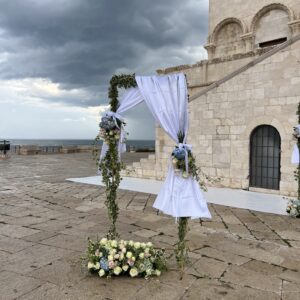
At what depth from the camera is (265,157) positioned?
32.1ft

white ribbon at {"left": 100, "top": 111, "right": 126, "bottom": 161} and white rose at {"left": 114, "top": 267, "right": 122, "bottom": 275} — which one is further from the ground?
white ribbon at {"left": 100, "top": 111, "right": 126, "bottom": 161}

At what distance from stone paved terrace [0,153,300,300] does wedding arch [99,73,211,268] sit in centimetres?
52

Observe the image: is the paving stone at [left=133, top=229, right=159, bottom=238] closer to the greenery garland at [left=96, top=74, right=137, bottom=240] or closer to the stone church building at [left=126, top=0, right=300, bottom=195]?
the greenery garland at [left=96, top=74, right=137, bottom=240]

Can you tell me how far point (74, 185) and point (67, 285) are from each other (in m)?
7.69

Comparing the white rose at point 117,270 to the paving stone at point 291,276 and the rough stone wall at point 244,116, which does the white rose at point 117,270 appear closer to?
the paving stone at point 291,276

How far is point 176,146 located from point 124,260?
1514 mm

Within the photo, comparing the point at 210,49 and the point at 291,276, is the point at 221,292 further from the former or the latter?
the point at 210,49

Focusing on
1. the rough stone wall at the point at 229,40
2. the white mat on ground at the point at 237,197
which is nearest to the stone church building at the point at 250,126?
the white mat on ground at the point at 237,197

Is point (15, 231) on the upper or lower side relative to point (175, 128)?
lower

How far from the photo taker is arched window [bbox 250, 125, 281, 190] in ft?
31.3

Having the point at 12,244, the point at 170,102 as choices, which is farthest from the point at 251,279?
the point at 12,244

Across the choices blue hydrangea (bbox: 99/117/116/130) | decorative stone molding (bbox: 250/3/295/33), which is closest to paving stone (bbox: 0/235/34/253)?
blue hydrangea (bbox: 99/117/116/130)

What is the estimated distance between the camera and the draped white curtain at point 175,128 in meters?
3.82

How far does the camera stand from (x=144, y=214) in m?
6.88
